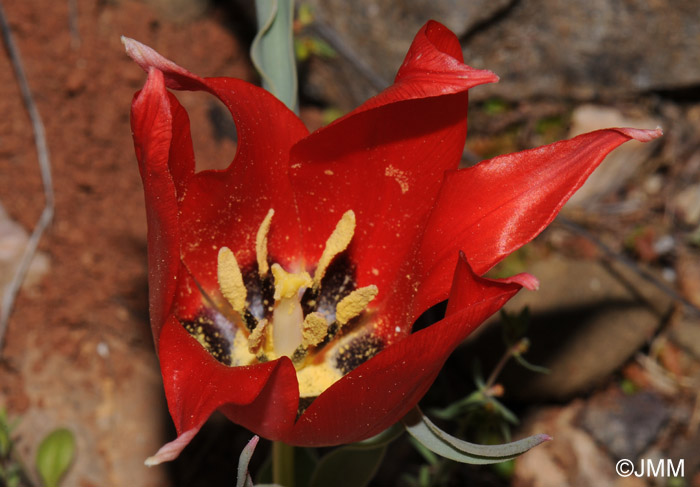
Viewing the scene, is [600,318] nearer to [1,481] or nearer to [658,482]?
[658,482]

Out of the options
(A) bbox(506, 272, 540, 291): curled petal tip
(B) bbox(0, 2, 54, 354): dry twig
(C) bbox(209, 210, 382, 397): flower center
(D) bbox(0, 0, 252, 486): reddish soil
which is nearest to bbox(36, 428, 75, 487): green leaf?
(D) bbox(0, 0, 252, 486): reddish soil

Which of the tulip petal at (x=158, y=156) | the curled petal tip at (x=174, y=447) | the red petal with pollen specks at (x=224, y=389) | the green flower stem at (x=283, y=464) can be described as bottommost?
the green flower stem at (x=283, y=464)

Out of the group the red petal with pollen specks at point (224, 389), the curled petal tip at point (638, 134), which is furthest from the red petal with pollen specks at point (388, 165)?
the red petal with pollen specks at point (224, 389)

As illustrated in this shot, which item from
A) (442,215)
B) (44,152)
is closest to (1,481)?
(44,152)

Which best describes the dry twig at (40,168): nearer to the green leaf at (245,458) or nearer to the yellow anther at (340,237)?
the yellow anther at (340,237)

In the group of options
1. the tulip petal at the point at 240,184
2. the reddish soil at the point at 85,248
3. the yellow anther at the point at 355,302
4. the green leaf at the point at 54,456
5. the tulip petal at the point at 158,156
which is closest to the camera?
the tulip petal at the point at 158,156

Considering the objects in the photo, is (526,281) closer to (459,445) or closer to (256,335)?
(459,445)

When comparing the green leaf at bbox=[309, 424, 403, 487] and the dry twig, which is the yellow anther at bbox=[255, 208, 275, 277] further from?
the dry twig
